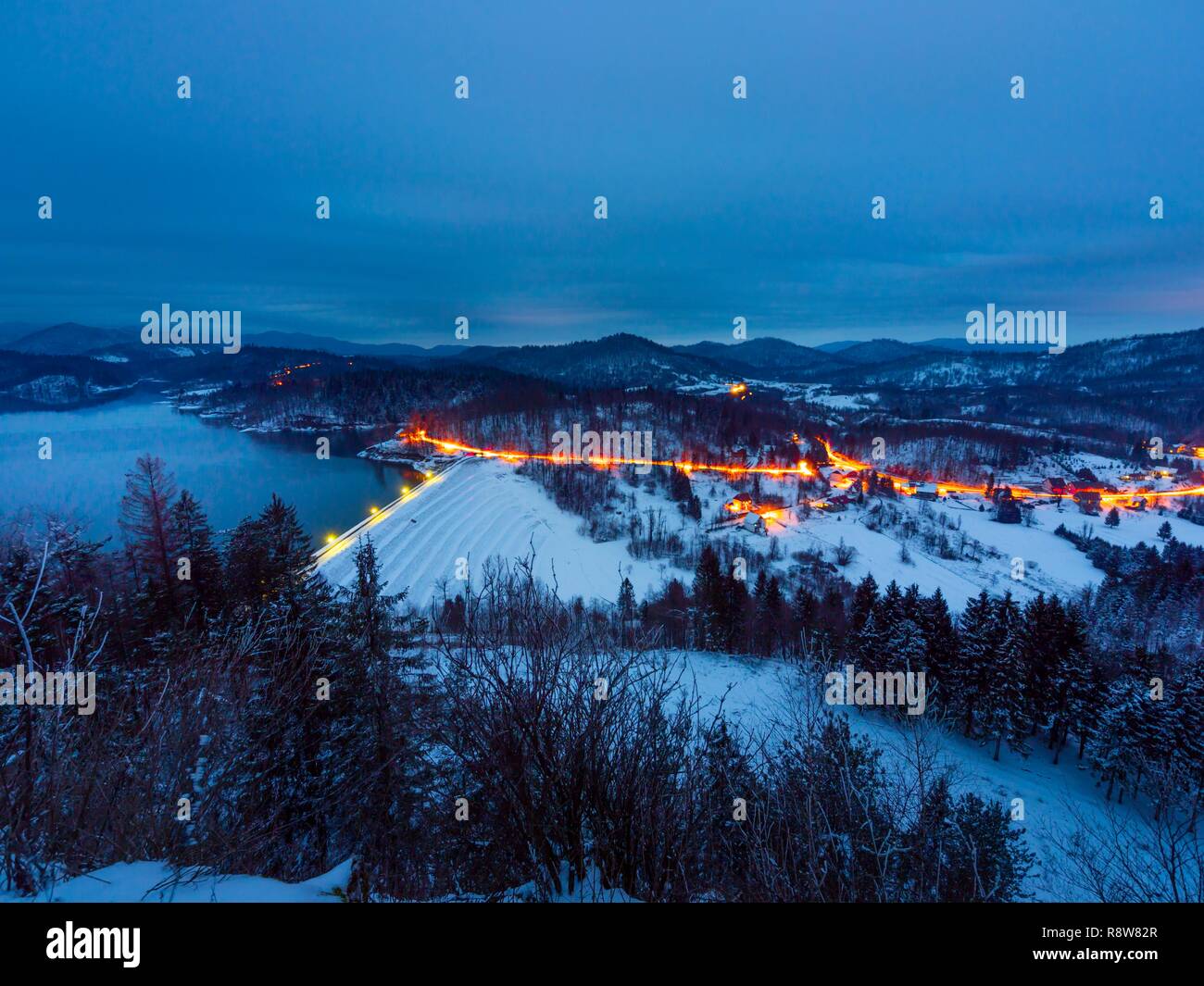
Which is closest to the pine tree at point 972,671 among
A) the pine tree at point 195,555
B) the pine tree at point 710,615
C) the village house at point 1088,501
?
the pine tree at point 710,615

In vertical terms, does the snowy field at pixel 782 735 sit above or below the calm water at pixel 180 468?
below

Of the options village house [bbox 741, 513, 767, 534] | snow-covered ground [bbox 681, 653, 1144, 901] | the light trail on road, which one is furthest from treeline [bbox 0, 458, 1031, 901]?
the light trail on road

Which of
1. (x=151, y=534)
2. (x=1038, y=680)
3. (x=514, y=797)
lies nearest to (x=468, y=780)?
(x=514, y=797)

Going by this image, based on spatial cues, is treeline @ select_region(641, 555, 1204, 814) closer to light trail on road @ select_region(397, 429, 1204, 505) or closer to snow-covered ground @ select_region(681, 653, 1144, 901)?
snow-covered ground @ select_region(681, 653, 1144, 901)

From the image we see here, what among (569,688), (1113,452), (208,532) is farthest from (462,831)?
(1113,452)

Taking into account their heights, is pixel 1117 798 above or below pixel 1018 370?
below

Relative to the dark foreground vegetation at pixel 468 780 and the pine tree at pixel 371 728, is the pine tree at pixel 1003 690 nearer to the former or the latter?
the dark foreground vegetation at pixel 468 780
